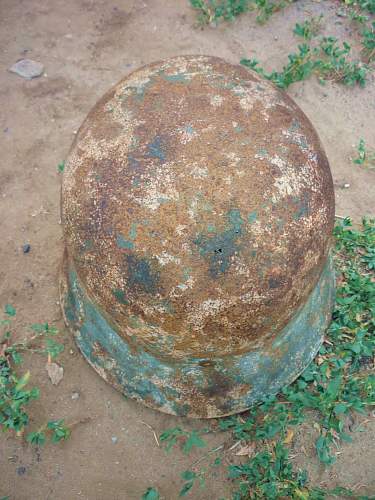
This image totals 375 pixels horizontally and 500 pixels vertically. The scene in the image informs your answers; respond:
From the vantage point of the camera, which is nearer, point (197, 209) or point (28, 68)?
point (197, 209)

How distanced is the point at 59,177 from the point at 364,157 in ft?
6.12

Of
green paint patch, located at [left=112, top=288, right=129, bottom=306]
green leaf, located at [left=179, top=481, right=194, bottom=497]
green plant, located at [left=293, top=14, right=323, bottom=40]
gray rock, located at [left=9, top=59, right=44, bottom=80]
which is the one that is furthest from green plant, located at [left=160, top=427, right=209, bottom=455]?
green plant, located at [left=293, top=14, right=323, bottom=40]

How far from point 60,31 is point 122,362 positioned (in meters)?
2.82

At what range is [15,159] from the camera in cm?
318

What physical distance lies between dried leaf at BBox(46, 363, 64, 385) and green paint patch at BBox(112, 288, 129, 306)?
812 mm

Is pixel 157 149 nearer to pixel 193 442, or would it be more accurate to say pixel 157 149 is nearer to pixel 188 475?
pixel 193 442

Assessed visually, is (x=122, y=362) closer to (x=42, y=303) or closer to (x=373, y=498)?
(x=42, y=303)

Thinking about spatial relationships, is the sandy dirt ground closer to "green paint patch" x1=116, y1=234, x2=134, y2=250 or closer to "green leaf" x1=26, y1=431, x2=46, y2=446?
"green leaf" x1=26, y1=431, x2=46, y2=446

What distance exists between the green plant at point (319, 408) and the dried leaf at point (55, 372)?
1.90 feet

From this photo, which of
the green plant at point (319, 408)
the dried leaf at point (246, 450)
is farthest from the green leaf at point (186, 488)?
the dried leaf at point (246, 450)

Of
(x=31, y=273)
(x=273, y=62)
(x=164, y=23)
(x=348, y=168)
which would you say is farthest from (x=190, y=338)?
(x=164, y=23)

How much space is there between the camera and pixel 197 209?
1.58 meters

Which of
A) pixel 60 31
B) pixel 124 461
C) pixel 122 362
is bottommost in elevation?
pixel 124 461

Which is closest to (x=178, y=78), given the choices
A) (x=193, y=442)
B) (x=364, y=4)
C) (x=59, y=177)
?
(x=193, y=442)
